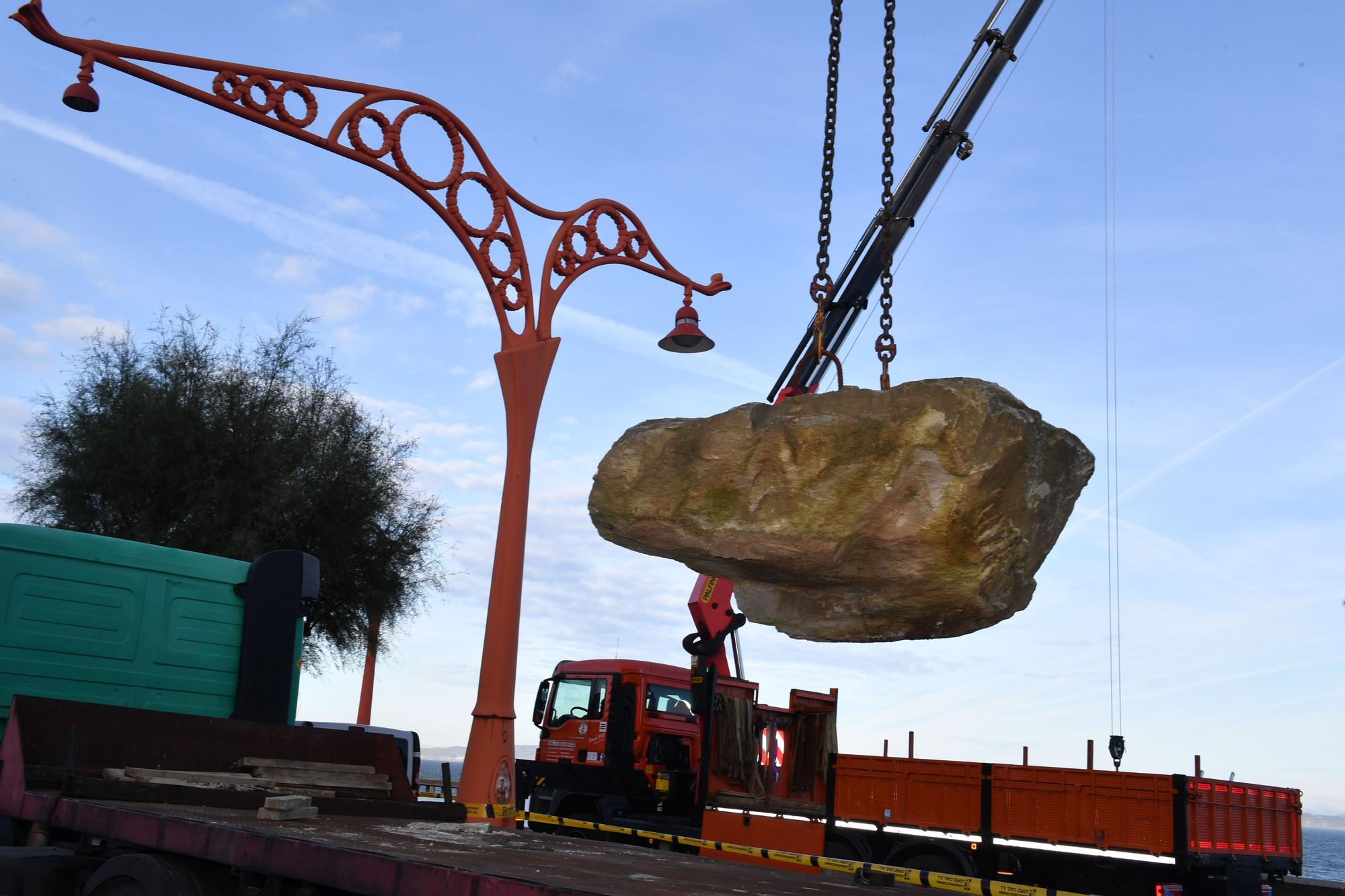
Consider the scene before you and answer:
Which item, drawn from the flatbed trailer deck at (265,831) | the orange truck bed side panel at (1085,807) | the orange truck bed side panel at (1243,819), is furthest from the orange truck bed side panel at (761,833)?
the flatbed trailer deck at (265,831)

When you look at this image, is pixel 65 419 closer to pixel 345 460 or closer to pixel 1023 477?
pixel 345 460

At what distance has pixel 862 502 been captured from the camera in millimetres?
5184

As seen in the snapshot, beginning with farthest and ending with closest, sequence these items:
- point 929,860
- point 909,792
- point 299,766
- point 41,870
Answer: point 909,792
point 929,860
point 299,766
point 41,870

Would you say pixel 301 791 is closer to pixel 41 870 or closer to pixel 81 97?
pixel 41 870

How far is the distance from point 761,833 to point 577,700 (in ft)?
11.5

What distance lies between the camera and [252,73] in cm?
1103

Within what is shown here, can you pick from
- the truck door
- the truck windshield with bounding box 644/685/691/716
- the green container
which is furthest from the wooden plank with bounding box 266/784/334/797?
the truck windshield with bounding box 644/685/691/716

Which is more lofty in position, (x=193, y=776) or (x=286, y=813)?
(x=193, y=776)

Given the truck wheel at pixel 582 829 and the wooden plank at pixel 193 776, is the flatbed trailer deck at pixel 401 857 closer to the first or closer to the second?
the wooden plank at pixel 193 776

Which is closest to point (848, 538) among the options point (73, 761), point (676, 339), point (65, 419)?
point (73, 761)

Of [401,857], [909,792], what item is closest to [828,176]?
[401,857]

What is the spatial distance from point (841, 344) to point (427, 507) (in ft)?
33.9

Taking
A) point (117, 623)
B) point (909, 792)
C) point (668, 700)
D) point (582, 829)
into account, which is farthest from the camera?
point (668, 700)

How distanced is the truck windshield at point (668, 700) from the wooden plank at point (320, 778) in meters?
6.96
